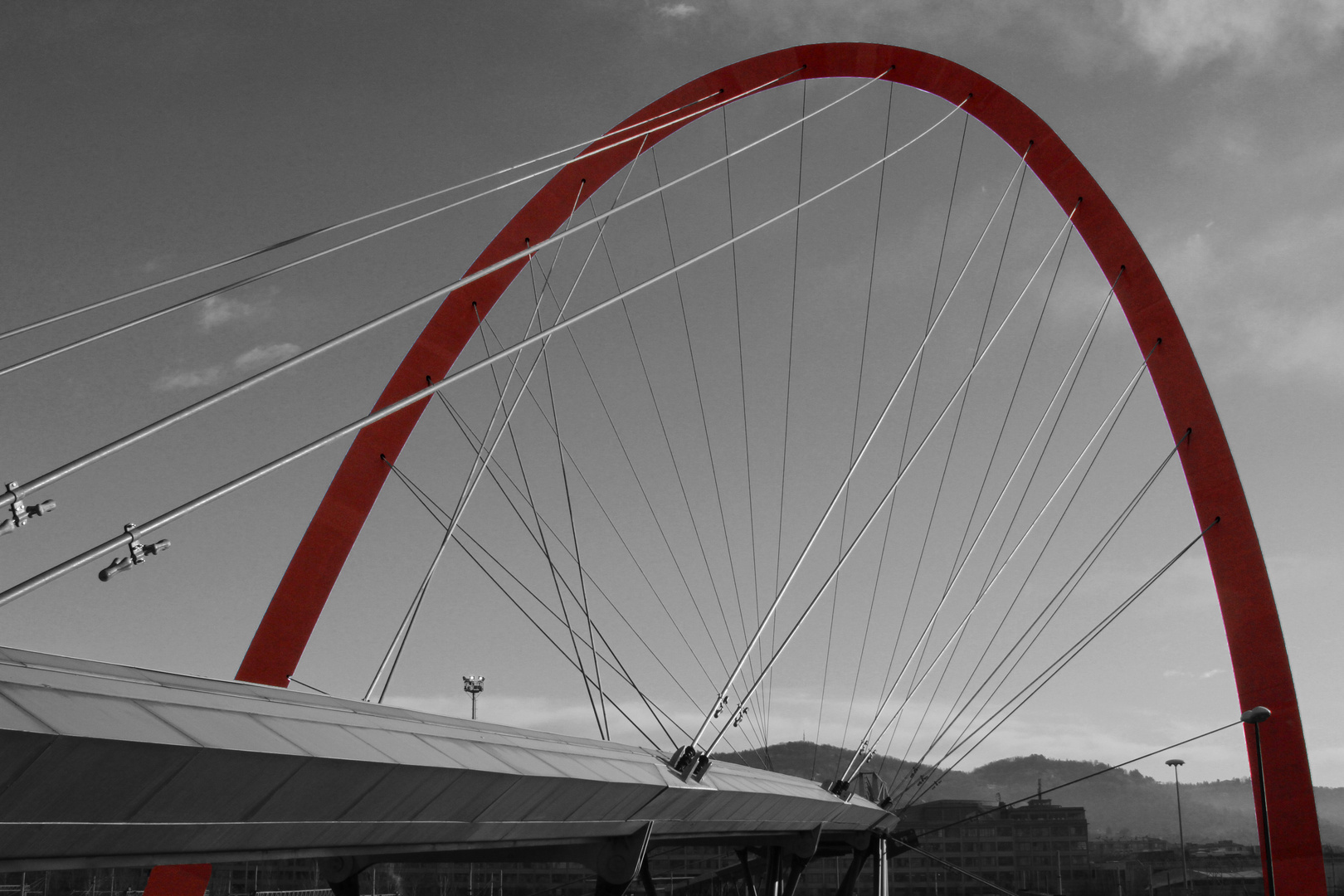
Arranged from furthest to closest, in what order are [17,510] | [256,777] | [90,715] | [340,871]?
[340,871] → [17,510] → [256,777] → [90,715]

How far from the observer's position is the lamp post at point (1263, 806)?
17.9m

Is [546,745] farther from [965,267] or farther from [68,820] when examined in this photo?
[965,267]

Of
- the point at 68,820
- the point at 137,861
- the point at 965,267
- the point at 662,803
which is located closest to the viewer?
the point at 68,820

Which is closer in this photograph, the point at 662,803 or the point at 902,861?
the point at 662,803

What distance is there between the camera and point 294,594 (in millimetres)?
23188

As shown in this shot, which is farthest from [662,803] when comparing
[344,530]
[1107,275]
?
[1107,275]

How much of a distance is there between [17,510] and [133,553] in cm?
105

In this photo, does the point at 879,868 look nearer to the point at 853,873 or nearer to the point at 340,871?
the point at 853,873

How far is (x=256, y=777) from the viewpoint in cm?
600

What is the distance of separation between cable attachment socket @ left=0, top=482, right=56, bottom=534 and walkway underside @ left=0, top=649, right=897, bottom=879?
1.60 metres

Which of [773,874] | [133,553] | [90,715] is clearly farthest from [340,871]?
[90,715]

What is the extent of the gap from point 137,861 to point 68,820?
3.44 ft

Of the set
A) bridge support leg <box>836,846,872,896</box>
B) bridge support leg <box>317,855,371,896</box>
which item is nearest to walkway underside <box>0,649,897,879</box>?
bridge support leg <box>317,855,371,896</box>

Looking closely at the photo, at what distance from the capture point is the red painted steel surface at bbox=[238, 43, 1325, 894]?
1972cm
